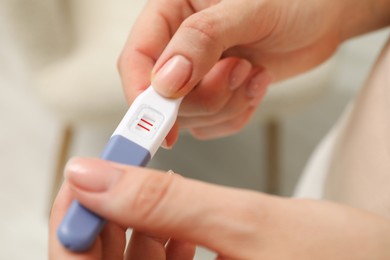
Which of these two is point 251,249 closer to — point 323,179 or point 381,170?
point 381,170

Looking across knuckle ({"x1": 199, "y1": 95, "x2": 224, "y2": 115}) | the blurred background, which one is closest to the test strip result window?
knuckle ({"x1": 199, "y1": 95, "x2": 224, "y2": 115})

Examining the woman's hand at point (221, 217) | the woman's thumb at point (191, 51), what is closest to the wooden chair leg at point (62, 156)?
the woman's thumb at point (191, 51)

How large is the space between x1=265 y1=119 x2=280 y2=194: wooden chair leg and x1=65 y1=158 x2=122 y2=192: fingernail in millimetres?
975

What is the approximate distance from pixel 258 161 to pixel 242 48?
773 millimetres

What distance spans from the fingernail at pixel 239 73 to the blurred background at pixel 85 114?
12.9 inches

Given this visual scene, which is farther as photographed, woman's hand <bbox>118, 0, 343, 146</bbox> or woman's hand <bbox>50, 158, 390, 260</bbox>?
woman's hand <bbox>118, 0, 343, 146</bbox>

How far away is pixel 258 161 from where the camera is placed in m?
1.38

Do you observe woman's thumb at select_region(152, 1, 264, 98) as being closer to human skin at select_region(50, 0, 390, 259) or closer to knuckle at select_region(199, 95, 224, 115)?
human skin at select_region(50, 0, 390, 259)

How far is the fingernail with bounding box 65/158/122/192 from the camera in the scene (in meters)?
0.34

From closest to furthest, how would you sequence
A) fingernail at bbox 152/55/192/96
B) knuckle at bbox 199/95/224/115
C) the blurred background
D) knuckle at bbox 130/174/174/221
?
knuckle at bbox 130/174/174/221
fingernail at bbox 152/55/192/96
knuckle at bbox 199/95/224/115
the blurred background

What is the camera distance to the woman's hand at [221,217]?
33cm

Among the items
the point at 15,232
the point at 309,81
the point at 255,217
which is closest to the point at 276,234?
the point at 255,217

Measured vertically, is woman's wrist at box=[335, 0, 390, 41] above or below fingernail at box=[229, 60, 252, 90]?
above

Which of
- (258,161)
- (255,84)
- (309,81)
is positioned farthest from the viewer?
(258,161)
